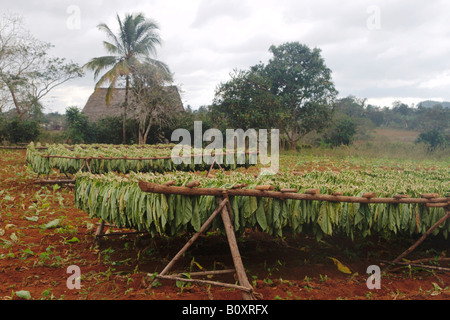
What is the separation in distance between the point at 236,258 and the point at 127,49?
18.1m

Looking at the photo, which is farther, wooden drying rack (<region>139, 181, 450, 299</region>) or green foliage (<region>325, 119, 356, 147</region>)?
green foliage (<region>325, 119, 356, 147</region>)

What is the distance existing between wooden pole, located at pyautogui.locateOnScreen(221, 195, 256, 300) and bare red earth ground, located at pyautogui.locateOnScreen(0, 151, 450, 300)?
178mm

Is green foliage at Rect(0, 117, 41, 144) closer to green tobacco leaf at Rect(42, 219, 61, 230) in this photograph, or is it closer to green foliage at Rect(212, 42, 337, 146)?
green foliage at Rect(212, 42, 337, 146)

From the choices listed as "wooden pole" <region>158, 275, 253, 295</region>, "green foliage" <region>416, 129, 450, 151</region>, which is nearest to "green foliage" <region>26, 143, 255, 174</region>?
"wooden pole" <region>158, 275, 253, 295</region>

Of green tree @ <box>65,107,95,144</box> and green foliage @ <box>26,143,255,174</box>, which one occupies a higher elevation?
green tree @ <box>65,107,95,144</box>

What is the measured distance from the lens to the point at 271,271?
438 cm

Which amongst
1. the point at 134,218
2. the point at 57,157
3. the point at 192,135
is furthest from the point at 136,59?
the point at 134,218

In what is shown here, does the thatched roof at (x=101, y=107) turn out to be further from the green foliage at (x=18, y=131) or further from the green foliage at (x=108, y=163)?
the green foliage at (x=108, y=163)

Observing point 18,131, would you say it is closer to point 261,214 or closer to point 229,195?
point 229,195

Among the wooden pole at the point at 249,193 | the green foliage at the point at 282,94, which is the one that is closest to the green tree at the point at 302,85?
the green foliage at the point at 282,94

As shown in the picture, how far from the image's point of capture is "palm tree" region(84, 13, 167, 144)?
1855cm

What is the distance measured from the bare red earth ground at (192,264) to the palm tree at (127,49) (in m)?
13.4

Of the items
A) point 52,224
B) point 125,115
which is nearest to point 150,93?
point 125,115
